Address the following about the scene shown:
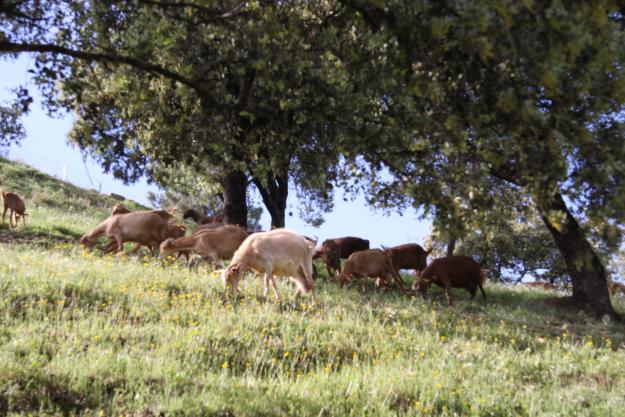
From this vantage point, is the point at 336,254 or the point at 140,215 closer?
the point at 140,215

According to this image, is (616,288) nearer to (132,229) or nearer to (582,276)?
(582,276)

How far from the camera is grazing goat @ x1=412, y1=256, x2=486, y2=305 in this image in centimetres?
1880

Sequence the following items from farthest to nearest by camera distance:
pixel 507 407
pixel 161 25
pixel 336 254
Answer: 1. pixel 336 254
2. pixel 161 25
3. pixel 507 407

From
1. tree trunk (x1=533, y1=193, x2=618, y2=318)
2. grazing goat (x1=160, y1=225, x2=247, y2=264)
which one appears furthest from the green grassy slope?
tree trunk (x1=533, y1=193, x2=618, y2=318)

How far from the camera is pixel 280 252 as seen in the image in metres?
14.2

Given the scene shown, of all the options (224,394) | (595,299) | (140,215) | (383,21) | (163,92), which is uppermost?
(163,92)

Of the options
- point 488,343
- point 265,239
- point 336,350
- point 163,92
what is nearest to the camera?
point 336,350

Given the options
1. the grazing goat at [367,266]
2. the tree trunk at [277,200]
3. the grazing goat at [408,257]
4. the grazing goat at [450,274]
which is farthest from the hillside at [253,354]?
the tree trunk at [277,200]

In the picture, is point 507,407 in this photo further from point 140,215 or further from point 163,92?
point 140,215

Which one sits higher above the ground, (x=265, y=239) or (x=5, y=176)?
(x=5, y=176)

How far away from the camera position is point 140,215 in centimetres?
1917

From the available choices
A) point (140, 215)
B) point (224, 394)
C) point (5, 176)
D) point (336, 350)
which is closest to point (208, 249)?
point (140, 215)

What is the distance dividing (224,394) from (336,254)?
13678 millimetres

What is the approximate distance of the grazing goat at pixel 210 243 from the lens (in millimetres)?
17234
